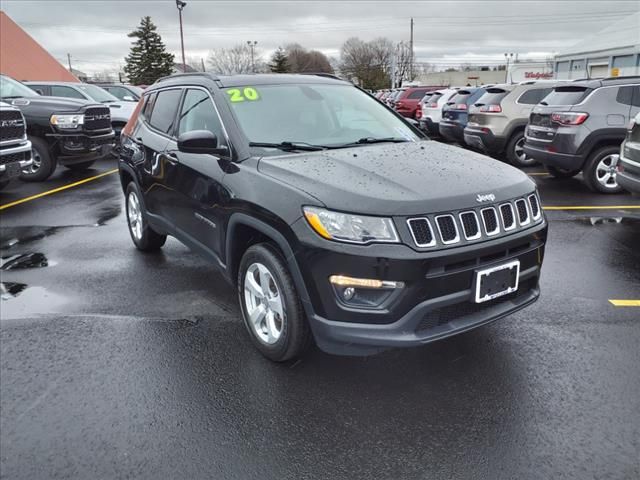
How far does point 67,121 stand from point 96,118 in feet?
2.36

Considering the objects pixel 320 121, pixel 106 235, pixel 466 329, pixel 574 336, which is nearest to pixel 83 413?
pixel 466 329

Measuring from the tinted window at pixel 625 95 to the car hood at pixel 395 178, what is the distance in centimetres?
586

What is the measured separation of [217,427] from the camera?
2.76 m

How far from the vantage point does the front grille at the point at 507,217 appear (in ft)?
9.86

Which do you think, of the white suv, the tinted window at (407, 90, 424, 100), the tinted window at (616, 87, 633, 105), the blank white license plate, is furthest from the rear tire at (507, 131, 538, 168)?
the tinted window at (407, 90, 424, 100)

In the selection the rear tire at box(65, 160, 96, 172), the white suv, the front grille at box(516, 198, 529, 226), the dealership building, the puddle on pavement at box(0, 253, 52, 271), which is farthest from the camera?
the dealership building

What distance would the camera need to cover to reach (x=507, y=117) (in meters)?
10.8

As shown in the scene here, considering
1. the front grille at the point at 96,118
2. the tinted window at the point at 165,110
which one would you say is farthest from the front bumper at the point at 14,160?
the tinted window at the point at 165,110

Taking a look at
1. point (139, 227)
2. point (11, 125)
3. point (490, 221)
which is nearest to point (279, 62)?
point (11, 125)

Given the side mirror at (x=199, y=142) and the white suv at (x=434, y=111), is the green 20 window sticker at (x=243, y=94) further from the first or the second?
the white suv at (x=434, y=111)

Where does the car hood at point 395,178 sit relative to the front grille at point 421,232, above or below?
above

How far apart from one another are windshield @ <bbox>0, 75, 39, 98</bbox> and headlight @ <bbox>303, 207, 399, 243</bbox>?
10.3m

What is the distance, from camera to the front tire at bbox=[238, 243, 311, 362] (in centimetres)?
303

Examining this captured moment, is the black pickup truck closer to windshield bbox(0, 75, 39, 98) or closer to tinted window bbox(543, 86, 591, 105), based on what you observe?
windshield bbox(0, 75, 39, 98)
